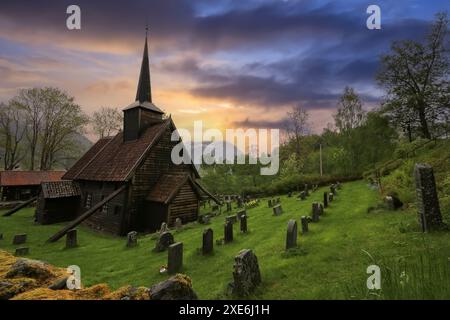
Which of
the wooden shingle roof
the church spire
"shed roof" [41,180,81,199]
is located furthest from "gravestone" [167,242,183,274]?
"shed roof" [41,180,81,199]

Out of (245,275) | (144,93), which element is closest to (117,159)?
(144,93)

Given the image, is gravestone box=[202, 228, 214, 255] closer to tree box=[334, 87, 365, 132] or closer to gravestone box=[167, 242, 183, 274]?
gravestone box=[167, 242, 183, 274]

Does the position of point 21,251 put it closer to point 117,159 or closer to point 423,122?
point 117,159

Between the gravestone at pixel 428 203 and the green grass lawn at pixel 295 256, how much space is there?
43 cm

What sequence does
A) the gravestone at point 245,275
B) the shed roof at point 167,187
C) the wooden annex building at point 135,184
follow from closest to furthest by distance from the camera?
the gravestone at point 245,275 → the shed roof at point 167,187 → the wooden annex building at point 135,184

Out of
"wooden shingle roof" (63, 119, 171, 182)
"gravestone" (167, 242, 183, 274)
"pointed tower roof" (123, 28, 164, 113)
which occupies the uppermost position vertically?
"pointed tower roof" (123, 28, 164, 113)

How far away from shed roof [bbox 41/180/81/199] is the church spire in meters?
11.1

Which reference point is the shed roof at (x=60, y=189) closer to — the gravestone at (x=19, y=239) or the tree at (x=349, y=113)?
the gravestone at (x=19, y=239)

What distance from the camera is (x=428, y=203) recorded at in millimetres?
8469

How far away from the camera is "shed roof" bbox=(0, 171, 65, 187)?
36.7 meters

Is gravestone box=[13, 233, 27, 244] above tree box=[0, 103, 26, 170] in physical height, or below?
below

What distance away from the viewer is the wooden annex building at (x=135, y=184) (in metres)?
20.0

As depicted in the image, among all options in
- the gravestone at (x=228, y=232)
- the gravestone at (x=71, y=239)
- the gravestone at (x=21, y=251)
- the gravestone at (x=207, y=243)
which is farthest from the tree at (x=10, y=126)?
the gravestone at (x=207, y=243)

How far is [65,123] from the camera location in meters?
43.8
